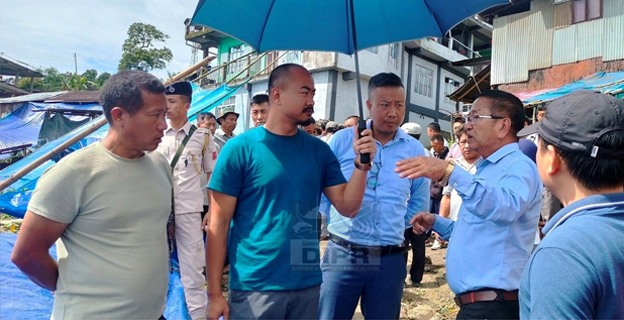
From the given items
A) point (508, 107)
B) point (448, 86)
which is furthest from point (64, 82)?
point (508, 107)

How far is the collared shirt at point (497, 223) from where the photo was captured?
1914 mm

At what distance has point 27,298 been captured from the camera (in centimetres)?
371

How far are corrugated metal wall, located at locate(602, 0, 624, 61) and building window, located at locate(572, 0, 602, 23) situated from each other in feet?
0.55

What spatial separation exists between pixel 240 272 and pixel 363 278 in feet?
3.08

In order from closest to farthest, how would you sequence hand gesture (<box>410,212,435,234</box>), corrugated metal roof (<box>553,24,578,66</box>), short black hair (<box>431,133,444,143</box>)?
hand gesture (<box>410,212,435,234</box>)
short black hair (<box>431,133,444,143</box>)
corrugated metal roof (<box>553,24,578,66</box>)

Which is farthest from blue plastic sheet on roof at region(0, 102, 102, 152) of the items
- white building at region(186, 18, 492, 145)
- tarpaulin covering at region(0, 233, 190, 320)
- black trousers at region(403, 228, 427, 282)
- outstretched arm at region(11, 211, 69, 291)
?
outstretched arm at region(11, 211, 69, 291)

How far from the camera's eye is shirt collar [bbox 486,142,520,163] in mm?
2197

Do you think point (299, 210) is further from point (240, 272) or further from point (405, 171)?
point (405, 171)

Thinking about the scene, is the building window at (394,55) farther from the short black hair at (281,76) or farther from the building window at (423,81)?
the short black hair at (281,76)

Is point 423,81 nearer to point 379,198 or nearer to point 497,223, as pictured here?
point 379,198

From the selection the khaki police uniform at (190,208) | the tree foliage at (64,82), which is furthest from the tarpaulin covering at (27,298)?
the tree foliage at (64,82)

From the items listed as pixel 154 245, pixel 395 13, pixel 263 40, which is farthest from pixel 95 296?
pixel 395 13

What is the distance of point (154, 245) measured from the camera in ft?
6.66

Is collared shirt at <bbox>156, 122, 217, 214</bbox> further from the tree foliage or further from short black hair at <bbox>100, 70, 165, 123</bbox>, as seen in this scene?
the tree foliage
